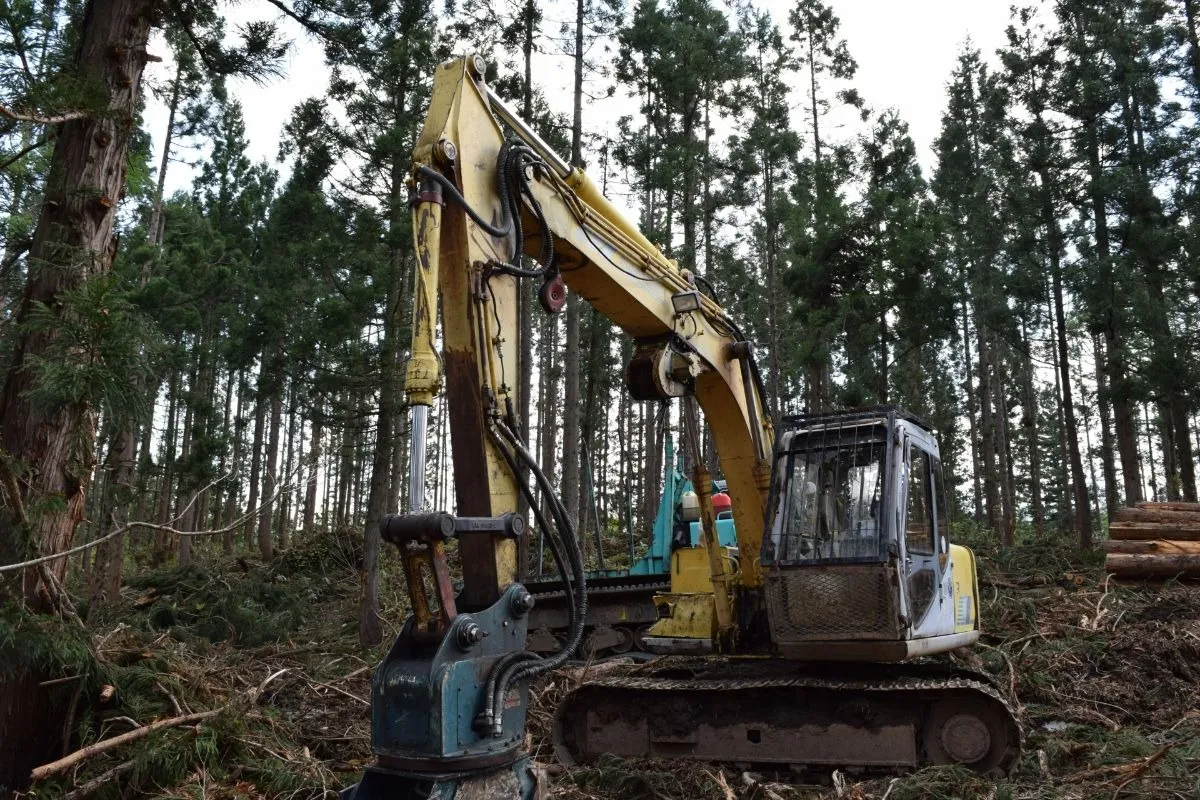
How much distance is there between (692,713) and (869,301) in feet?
46.9

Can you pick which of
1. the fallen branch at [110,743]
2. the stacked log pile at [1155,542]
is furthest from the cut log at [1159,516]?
the fallen branch at [110,743]

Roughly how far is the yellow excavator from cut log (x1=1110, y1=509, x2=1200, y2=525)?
705cm

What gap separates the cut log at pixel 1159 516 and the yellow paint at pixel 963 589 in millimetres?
6911

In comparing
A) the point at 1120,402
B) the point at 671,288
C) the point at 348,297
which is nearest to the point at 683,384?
the point at 671,288

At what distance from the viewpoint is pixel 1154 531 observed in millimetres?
12758

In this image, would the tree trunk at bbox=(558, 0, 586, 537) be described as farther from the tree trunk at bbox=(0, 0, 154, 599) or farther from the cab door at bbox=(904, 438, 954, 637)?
the tree trunk at bbox=(0, 0, 154, 599)

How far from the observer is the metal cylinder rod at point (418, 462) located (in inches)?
144

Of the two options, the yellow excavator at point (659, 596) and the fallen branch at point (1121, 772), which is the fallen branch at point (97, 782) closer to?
the yellow excavator at point (659, 596)

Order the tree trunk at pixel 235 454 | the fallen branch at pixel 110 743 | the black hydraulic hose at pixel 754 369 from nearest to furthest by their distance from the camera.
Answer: the fallen branch at pixel 110 743, the black hydraulic hose at pixel 754 369, the tree trunk at pixel 235 454

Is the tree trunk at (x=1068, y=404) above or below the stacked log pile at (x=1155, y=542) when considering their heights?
above

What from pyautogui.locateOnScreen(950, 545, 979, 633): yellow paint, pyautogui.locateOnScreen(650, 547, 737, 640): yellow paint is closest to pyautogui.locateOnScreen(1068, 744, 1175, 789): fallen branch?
pyautogui.locateOnScreen(950, 545, 979, 633): yellow paint

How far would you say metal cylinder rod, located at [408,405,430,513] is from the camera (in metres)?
3.66

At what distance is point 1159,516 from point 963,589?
7.52 metres

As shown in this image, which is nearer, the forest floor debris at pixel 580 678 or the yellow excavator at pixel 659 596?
the yellow excavator at pixel 659 596
